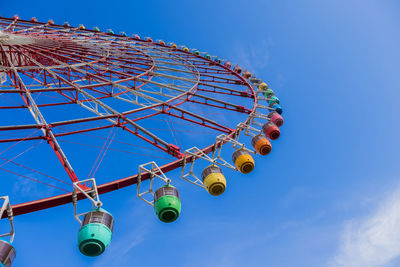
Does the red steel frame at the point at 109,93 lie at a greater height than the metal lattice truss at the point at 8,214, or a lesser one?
greater

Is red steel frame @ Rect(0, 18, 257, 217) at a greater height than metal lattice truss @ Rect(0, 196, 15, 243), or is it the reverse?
red steel frame @ Rect(0, 18, 257, 217)

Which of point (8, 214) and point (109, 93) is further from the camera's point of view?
point (109, 93)

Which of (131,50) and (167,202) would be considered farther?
(131,50)

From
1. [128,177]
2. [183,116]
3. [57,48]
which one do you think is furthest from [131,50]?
[128,177]

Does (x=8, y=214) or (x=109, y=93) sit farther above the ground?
(x=109, y=93)

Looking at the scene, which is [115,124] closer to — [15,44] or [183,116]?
[183,116]

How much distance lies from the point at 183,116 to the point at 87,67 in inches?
405

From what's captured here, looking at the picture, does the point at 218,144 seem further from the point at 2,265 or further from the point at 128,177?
the point at 2,265

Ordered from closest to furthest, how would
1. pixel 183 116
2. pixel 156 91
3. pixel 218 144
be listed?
1. pixel 218 144
2. pixel 183 116
3. pixel 156 91

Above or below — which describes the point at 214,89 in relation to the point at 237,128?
above

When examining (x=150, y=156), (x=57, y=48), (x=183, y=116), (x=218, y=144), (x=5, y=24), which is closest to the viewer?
(x=150, y=156)

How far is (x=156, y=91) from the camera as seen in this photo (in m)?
20.8

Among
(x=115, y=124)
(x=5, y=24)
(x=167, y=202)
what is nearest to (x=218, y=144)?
(x=167, y=202)

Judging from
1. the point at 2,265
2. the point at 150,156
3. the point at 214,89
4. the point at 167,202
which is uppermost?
the point at 214,89
